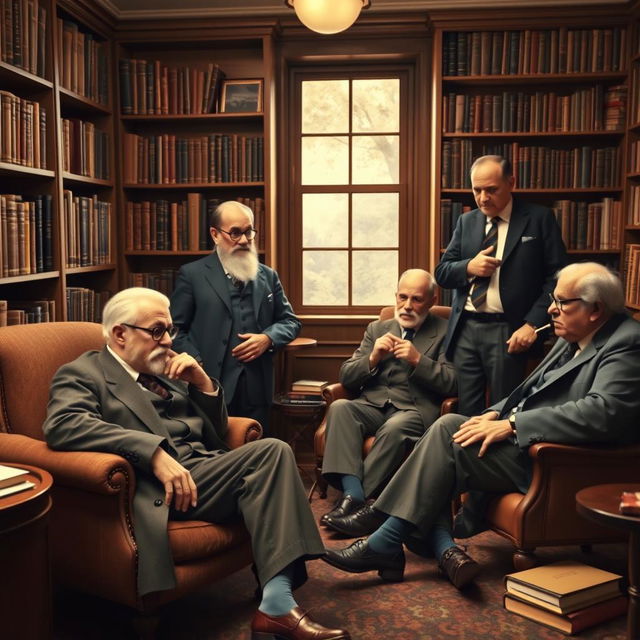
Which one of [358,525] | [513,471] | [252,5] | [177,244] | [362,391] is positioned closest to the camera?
[513,471]

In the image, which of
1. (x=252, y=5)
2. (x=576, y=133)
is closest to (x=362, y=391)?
(x=576, y=133)

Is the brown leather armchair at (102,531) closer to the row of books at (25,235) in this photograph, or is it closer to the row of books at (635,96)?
the row of books at (25,235)

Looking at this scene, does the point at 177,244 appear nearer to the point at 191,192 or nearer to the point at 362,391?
the point at 191,192

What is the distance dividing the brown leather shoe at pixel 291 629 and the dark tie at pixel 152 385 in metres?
0.81

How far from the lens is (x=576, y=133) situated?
14.7 feet

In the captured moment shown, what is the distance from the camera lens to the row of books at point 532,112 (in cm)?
449

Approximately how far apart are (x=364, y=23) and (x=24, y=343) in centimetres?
295

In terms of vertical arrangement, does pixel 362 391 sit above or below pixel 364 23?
below

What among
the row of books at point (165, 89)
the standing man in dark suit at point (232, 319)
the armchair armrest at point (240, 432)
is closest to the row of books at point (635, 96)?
the standing man in dark suit at point (232, 319)

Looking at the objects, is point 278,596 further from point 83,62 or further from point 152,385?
point 83,62

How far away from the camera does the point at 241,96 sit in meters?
4.73

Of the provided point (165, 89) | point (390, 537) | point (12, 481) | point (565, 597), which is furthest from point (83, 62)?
point (565, 597)

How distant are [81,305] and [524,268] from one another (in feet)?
7.68

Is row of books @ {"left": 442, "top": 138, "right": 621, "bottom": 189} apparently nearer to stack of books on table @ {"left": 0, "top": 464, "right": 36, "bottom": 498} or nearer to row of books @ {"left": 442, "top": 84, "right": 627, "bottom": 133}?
row of books @ {"left": 442, "top": 84, "right": 627, "bottom": 133}
